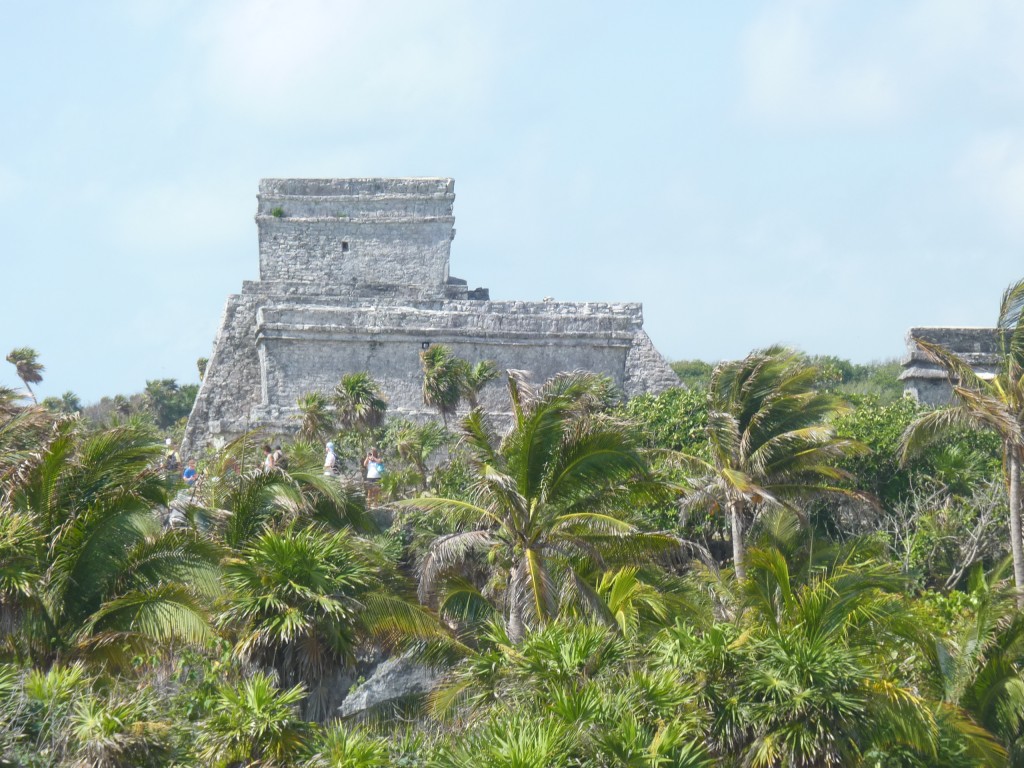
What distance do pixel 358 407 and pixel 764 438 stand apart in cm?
572

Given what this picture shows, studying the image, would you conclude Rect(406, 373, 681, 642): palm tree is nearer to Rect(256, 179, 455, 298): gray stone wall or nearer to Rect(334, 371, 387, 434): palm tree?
Rect(334, 371, 387, 434): palm tree

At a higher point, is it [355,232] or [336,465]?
[355,232]

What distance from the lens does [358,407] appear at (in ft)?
62.4

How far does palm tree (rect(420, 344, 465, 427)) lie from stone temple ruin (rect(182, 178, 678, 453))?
6.87ft

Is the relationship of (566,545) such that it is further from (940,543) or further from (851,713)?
(940,543)

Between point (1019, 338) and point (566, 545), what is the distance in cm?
487

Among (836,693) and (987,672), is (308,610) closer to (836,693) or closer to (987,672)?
(836,693)

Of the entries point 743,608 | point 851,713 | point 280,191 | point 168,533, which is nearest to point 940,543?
point 743,608

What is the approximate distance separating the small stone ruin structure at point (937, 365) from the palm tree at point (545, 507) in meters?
9.62

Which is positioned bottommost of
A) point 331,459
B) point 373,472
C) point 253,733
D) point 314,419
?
point 253,733

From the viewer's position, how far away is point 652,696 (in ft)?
32.4

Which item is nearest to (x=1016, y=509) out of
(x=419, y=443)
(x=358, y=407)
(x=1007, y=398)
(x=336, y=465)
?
(x=1007, y=398)

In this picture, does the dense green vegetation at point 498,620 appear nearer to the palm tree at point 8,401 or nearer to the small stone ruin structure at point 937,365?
the palm tree at point 8,401

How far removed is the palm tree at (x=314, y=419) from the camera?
19094mm
